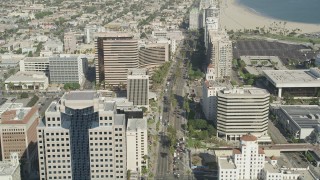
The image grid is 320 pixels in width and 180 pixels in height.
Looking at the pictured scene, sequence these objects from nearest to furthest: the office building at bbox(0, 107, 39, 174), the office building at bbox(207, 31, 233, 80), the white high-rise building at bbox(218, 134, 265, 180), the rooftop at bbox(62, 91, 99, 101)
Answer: the rooftop at bbox(62, 91, 99, 101) → the white high-rise building at bbox(218, 134, 265, 180) → the office building at bbox(0, 107, 39, 174) → the office building at bbox(207, 31, 233, 80)

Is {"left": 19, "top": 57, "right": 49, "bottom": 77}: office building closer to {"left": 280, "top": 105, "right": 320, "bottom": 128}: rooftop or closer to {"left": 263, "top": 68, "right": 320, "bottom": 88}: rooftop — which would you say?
{"left": 263, "top": 68, "right": 320, "bottom": 88}: rooftop

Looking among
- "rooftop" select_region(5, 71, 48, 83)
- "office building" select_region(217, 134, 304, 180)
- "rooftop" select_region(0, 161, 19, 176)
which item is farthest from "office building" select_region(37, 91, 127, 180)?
"rooftop" select_region(5, 71, 48, 83)

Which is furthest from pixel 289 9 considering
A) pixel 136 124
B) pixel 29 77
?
pixel 136 124

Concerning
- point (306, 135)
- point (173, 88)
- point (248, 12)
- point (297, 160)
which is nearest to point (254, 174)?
point (297, 160)

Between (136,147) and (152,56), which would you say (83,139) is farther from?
(152,56)

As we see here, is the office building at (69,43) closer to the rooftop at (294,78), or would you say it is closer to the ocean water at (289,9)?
the rooftop at (294,78)
